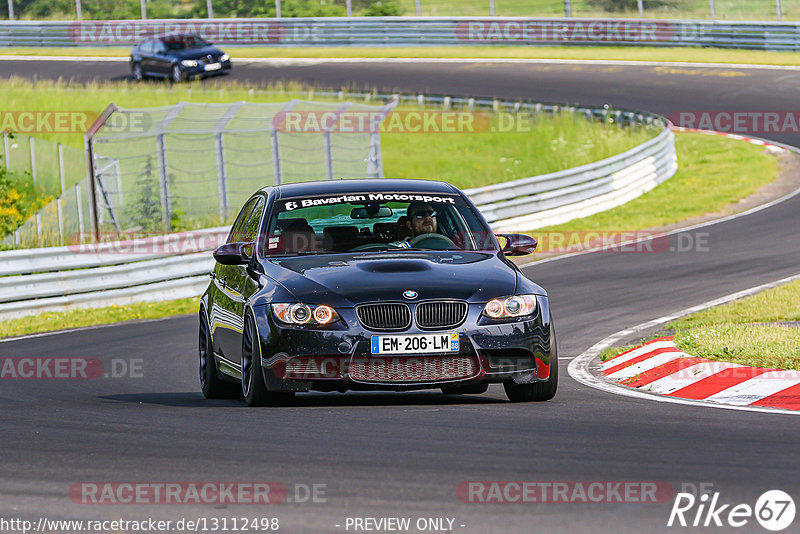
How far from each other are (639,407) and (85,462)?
347 centimetres

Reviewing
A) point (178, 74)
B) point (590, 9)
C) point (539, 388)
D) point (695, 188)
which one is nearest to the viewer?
point (539, 388)

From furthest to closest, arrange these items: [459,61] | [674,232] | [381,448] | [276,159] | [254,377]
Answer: [459,61], [276,159], [674,232], [254,377], [381,448]

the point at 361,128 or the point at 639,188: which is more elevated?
the point at 361,128

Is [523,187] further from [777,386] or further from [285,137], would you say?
[777,386]

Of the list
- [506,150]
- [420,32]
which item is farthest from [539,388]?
[420,32]

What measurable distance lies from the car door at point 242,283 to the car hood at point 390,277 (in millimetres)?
231

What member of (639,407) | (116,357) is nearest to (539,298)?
(639,407)

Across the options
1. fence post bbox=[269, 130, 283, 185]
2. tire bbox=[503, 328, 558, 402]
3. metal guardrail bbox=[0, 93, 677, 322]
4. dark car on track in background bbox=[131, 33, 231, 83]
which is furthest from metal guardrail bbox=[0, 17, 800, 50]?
tire bbox=[503, 328, 558, 402]

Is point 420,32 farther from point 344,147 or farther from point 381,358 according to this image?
point 381,358

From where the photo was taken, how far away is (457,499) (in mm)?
5449

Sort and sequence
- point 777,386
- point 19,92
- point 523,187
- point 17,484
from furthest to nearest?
point 19,92 < point 523,187 < point 777,386 < point 17,484

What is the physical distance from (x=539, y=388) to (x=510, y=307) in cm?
62

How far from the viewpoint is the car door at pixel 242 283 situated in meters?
8.80

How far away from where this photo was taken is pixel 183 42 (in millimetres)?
45156
